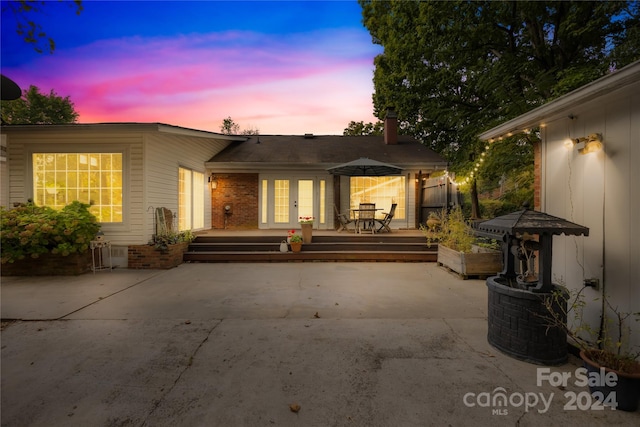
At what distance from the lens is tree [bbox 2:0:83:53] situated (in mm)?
2295

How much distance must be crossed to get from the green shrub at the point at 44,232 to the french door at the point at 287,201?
17.8 ft

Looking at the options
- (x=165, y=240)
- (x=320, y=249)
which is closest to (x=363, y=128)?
(x=320, y=249)

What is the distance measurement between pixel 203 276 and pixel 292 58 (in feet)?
35.5

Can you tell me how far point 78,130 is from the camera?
268 inches

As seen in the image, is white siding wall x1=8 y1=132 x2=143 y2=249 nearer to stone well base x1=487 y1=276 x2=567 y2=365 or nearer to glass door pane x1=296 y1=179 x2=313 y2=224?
glass door pane x1=296 y1=179 x2=313 y2=224

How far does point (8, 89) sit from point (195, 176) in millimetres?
7647

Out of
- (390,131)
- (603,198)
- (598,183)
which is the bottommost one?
(603,198)

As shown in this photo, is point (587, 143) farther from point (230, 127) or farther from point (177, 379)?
point (230, 127)

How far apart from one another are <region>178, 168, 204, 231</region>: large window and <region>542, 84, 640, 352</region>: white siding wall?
28.9 feet

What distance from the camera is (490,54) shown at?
469 inches

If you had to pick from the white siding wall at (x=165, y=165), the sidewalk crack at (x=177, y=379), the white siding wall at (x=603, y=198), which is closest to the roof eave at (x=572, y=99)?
the white siding wall at (x=603, y=198)

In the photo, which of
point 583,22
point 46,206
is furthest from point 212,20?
point 583,22

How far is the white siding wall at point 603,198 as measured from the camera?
254cm

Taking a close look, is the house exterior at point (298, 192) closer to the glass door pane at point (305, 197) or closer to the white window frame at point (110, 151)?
the glass door pane at point (305, 197)
